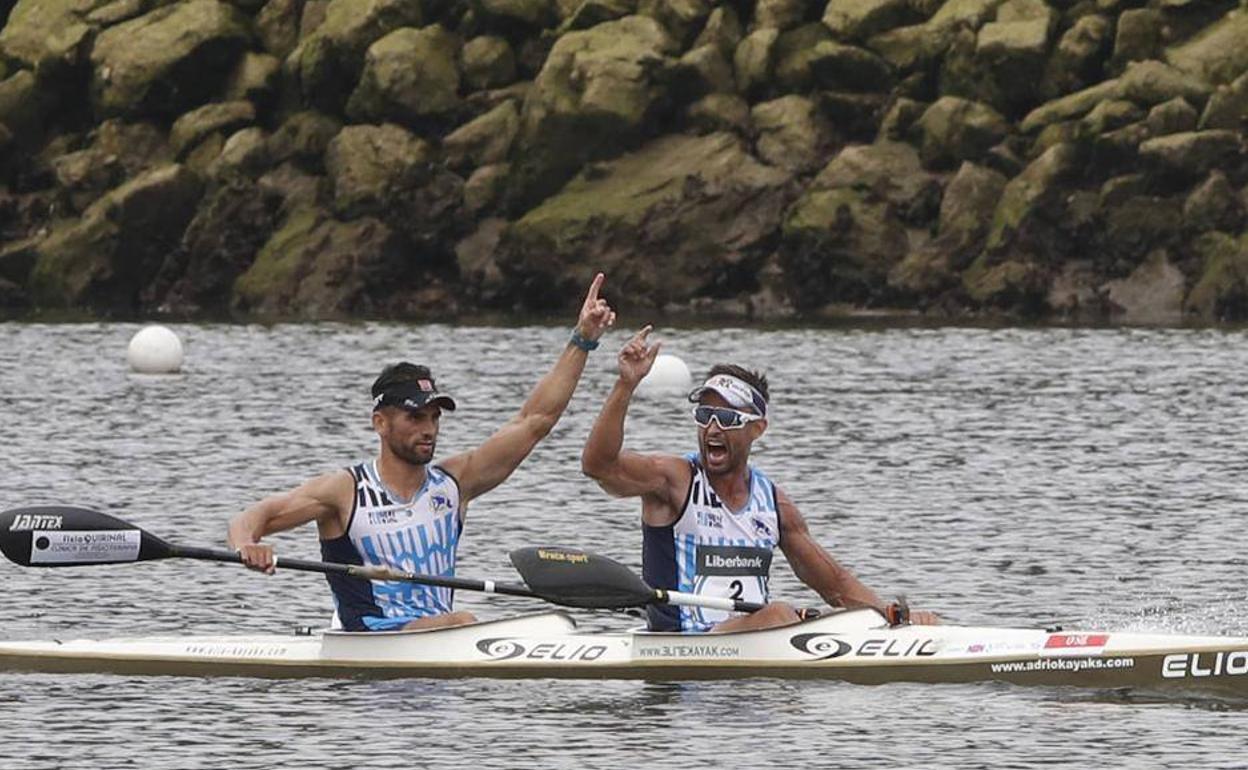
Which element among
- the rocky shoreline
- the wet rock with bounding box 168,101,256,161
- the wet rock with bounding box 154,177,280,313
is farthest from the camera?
the wet rock with bounding box 168,101,256,161

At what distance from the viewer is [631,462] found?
797 inches

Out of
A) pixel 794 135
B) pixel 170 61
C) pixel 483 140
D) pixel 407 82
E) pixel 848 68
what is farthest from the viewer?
pixel 170 61

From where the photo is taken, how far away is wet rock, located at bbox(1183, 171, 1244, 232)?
255 feet

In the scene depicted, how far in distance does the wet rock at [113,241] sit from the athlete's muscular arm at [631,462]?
237 feet

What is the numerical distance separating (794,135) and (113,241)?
890 inches

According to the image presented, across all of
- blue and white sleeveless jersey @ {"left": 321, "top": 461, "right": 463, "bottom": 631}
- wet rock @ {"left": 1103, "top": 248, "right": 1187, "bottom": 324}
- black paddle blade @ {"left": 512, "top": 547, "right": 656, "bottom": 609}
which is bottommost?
black paddle blade @ {"left": 512, "top": 547, "right": 656, "bottom": 609}

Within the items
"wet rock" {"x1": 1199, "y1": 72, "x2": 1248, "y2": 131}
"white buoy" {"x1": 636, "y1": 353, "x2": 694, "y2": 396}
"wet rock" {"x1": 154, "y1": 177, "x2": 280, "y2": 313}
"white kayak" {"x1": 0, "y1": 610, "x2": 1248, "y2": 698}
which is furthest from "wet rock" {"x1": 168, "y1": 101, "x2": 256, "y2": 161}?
"white kayak" {"x1": 0, "y1": 610, "x2": 1248, "y2": 698}

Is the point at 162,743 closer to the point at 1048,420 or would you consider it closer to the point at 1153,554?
the point at 1153,554

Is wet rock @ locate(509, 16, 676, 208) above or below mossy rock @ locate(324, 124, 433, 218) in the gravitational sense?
above

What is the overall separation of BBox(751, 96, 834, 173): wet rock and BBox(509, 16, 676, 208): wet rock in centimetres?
348

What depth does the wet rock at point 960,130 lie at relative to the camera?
8162 cm

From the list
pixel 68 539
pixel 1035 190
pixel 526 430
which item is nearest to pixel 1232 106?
pixel 1035 190

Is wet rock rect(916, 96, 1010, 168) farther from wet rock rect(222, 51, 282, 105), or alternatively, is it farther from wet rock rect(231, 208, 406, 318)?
wet rock rect(222, 51, 282, 105)

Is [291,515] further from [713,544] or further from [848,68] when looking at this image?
[848,68]
